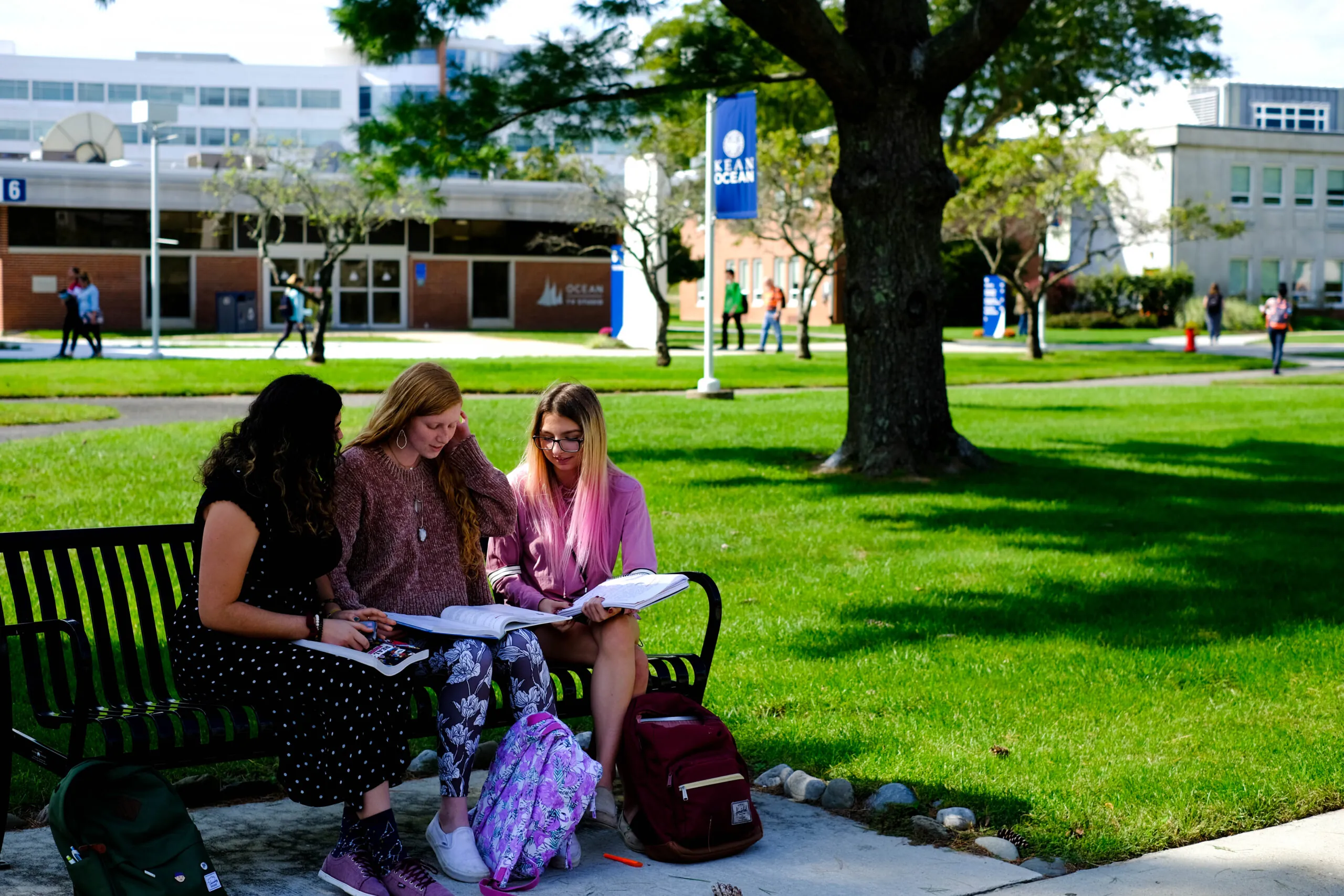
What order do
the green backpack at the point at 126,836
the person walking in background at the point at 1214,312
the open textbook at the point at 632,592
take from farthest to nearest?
the person walking in background at the point at 1214,312 < the open textbook at the point at 632,592 < the green backpack at the point at 126,836

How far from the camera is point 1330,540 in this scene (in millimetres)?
9930

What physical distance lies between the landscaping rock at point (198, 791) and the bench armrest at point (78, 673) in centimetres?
68

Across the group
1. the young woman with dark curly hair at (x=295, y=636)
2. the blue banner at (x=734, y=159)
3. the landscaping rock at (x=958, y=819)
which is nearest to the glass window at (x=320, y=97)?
the blue banner at (x=734, y=159)

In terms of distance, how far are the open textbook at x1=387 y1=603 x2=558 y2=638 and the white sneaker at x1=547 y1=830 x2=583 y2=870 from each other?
622 millimetres

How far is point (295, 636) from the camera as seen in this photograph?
4.01 meters

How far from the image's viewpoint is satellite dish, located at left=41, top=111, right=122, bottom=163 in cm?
4741

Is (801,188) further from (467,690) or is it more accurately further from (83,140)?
(83,140)

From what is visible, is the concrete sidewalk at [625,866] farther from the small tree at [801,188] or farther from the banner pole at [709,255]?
the small tree at [801,188]

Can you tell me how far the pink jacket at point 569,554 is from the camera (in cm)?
489

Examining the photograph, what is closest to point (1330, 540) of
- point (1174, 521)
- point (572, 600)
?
point (1174, 521)

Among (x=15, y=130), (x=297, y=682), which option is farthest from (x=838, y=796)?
(x=15, y=130)

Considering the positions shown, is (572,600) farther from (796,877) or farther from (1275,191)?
(1275,191)

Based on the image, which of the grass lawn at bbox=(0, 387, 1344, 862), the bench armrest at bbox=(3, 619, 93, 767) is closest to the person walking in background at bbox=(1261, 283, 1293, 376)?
the grass lawn at bbox=(0, 387, 1344, 862)

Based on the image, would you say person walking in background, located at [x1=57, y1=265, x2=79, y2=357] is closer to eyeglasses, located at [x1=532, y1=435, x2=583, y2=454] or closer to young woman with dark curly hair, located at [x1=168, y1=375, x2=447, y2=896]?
eyeglasses, located at [x1=532, y1=435, x2=583, y2=454]
